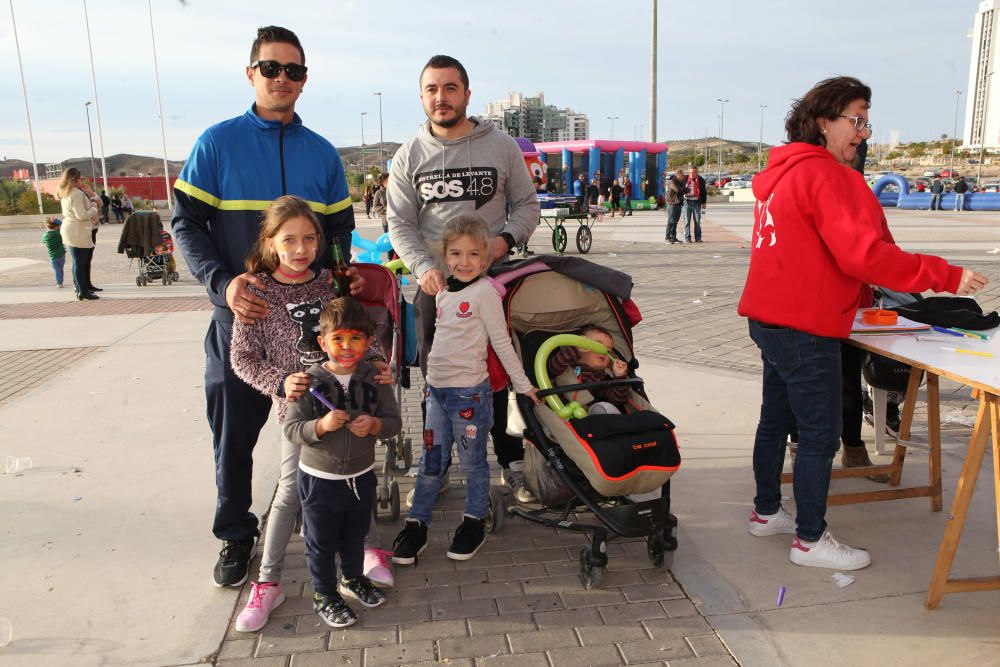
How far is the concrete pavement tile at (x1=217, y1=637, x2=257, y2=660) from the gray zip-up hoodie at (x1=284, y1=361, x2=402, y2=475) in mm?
684

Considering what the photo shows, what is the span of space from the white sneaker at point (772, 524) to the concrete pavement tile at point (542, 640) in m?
1.26

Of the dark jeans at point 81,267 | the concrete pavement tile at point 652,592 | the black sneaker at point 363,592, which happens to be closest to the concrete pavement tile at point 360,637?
the black sneaker at point 363,592

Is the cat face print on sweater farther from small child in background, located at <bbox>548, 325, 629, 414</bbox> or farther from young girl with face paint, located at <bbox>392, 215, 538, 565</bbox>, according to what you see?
small child in background, located at <bbox>548, 325, 629, 414</bbox>

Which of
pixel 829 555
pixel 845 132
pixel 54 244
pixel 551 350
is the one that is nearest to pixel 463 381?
pixel 551 350

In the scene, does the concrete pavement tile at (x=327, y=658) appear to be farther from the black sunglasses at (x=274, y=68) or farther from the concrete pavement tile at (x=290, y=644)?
the black sunglasses at (x=274, y=68)

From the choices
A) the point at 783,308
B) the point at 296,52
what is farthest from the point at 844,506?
the point at 296,52

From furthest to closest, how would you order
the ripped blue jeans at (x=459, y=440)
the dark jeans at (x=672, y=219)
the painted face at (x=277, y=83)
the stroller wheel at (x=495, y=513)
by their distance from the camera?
the dark jeans at (x=672, y=219), the stroller wheel at (x=495, y=513), the ripped blue jeans at (x=459, y=440), the painted face at (x=277, y=83)

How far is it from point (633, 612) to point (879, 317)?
185 centimetres

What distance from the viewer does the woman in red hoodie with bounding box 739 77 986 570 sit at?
2.85 meters

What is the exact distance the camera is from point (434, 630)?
9.25ft

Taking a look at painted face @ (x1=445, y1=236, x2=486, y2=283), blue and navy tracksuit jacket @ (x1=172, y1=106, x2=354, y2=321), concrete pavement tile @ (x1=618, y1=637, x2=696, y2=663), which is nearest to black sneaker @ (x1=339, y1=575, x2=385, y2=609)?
concrete pavement tile @ (x1=618, y1=637, x2=696, y2=663)

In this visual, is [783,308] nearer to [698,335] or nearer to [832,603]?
[832,603]

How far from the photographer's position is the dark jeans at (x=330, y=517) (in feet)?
9.30

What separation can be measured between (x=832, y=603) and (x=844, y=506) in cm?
104
